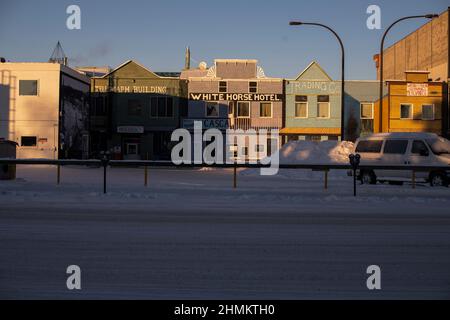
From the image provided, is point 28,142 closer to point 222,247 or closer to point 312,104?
point 312,104

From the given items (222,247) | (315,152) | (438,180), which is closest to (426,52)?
(315,152)

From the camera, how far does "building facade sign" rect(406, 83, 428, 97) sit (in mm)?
43781

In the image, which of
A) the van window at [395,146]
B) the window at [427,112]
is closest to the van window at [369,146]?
the van window at [395,146]

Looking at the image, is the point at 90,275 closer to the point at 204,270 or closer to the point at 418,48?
the point at 204,270

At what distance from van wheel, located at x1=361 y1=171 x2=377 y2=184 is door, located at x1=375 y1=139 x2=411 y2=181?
8.9 inches

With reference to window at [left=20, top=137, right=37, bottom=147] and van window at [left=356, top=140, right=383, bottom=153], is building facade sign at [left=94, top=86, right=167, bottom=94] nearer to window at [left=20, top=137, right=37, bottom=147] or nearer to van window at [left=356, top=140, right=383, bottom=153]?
window at [left=20, top=137, right=37, bottom=147]

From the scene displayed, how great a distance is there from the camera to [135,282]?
6.07 metres

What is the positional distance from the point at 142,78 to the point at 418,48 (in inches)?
1496

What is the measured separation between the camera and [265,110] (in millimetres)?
45219

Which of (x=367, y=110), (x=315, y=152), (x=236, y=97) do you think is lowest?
(x=315, y=152)

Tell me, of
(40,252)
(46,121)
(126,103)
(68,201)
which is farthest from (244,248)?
(126,103)

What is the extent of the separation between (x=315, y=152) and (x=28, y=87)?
24.1 m

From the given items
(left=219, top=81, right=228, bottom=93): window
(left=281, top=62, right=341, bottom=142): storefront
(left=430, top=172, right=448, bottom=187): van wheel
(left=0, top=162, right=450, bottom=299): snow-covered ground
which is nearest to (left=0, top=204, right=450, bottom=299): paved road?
(left=0, top=162, right=450, bottom=299): snow-covered ground

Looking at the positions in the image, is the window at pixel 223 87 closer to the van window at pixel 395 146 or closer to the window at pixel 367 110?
the window at pixel 367 110
